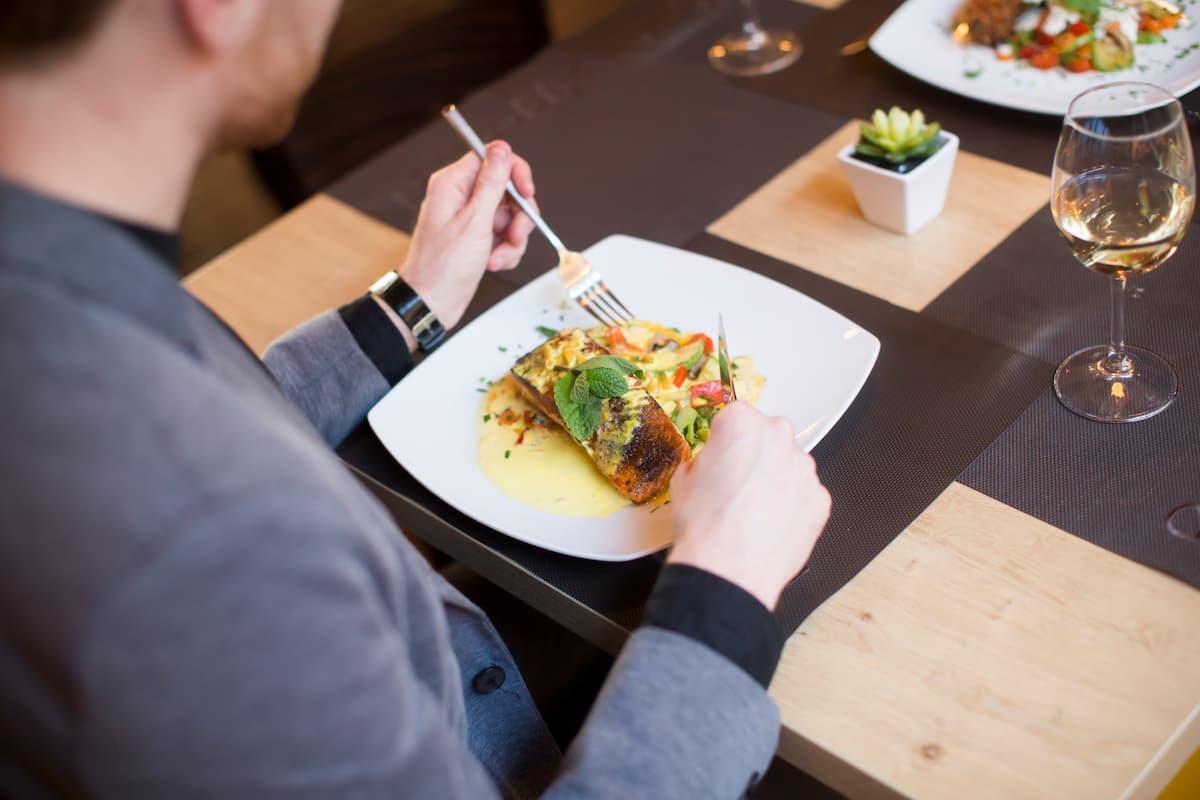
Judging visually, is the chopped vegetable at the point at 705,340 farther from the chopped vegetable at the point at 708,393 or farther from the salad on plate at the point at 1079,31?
the salad on plate at the point at 1079,31

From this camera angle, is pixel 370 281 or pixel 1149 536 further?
pixel 370 281

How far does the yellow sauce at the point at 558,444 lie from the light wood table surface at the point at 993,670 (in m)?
0.23

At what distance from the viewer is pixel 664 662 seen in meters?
0.85

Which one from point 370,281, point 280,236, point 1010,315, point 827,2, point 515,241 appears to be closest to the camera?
point 1010,315

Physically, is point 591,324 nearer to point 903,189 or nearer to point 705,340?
point 705,340

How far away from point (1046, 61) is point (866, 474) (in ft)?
2.50

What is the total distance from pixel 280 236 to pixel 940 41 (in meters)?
1.01

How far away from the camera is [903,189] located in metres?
1.27

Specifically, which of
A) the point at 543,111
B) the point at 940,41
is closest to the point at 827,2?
the point at 940,41

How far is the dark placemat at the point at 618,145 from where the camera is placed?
1497mm

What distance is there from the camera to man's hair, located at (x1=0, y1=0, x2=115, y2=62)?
1.95ft

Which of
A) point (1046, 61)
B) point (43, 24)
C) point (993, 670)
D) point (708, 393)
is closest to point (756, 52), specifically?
point (1046, 61)

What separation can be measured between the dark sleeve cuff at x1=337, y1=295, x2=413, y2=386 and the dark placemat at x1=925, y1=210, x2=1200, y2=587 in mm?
605

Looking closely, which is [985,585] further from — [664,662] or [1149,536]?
[664,662]
